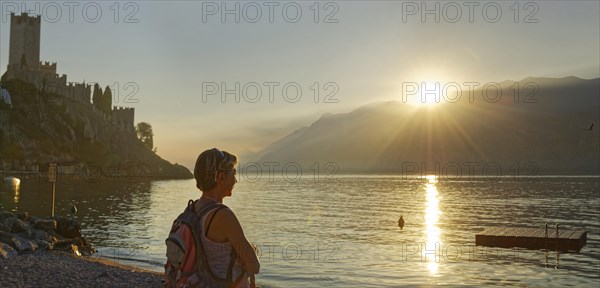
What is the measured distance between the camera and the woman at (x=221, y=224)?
4.67 metres

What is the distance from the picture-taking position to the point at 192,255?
4773mm

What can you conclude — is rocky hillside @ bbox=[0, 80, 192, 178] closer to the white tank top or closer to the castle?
the castle

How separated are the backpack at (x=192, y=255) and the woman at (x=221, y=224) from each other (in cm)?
4

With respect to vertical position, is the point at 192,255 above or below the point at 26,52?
below

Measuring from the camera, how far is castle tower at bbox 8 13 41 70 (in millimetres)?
183875

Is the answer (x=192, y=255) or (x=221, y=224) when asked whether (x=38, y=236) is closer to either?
(x=192, y=255)

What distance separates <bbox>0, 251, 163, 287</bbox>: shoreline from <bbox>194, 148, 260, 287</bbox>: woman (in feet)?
47.1

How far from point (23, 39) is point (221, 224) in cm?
21113

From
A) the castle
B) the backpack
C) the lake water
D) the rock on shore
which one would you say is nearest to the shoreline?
the rock on shore

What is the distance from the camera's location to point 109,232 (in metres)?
42.5

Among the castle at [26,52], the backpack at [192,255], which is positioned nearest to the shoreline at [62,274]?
the backpack at [192,255]

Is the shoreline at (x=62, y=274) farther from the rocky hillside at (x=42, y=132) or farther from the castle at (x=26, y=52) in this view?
the castle at (x=26, y=52)

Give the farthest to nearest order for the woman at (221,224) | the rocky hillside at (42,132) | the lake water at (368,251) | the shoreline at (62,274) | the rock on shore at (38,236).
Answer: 1. the rocky hillside at (42,132)
2. the lake water at (368,251)
3. the rock on shore at (38,236)
4. the shoreline at (62,274)
5. the woman at (221,224)

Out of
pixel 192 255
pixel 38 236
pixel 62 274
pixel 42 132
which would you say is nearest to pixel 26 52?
pixel 42 132
